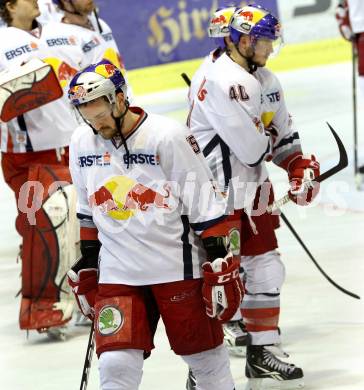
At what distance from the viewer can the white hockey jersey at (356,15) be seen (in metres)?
8.18

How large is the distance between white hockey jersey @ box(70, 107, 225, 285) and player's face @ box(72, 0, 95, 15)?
2183 mm

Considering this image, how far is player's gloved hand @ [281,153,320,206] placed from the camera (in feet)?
15.8

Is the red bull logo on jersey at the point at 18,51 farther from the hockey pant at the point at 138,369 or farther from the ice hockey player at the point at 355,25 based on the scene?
the ice hockey player at the point at 355,25

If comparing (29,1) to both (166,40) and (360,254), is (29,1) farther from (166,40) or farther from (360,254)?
(166,40)

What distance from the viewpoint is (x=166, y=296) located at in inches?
156

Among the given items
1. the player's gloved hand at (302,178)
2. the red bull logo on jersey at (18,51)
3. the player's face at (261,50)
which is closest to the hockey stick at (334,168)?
the player's gloved hand at (302,178)

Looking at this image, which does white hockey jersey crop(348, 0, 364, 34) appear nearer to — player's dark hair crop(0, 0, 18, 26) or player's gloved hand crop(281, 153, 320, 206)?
player's dark hair crop(0, 0, 18, 26)

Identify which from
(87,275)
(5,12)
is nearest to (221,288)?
(87,275)

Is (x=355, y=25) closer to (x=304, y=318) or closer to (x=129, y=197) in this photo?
(x=304, y=318)

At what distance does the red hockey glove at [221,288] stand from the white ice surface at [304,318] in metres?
0.98

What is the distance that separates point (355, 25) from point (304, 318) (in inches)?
121

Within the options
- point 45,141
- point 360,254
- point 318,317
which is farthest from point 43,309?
point 360,254

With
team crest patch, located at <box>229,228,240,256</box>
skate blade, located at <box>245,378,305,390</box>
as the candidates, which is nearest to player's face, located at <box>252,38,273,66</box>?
team crest patch, located at <box>229,228,240,256</box>

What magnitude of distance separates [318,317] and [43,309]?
1200mm
